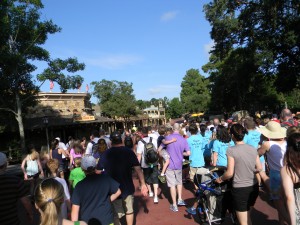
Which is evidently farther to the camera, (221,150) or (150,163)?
(150,163)

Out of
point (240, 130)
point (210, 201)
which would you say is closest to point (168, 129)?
point (210, 201)

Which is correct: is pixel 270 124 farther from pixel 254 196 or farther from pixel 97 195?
pixel 97 195

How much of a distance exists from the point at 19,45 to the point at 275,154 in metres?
17.5

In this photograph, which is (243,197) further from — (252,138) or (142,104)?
(142,104)

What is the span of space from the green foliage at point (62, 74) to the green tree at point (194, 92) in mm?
55032

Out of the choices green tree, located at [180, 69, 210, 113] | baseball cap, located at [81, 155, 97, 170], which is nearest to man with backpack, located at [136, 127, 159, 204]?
baseball cap, located at [81, 155, 97, 170]

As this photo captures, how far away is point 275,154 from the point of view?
4.81 metres

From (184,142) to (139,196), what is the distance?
2.54 m

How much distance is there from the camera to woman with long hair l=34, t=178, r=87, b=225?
2.64 meters

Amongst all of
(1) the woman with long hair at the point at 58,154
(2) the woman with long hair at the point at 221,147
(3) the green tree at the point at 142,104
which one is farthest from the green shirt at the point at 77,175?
(3) the green tree at the point at 142,104

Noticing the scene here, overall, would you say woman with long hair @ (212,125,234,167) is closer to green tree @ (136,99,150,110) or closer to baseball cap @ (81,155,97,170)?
baseball cap @ (81,155,97,170)

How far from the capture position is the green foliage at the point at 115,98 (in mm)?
58406

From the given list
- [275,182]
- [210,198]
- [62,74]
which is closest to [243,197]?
[275,182]

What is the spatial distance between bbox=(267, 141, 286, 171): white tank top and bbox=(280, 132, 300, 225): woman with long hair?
4.98 ft
